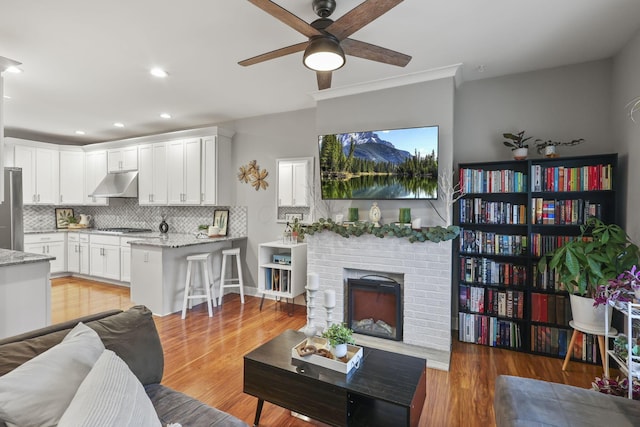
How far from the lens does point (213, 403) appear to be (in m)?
2.19

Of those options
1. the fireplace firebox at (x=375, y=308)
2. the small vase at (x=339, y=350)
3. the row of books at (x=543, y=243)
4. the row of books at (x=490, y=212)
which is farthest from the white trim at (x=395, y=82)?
the small vase at (x=339, y=350)

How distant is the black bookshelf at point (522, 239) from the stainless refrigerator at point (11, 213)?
572 centimetres

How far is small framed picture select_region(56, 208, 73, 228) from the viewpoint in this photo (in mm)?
6254

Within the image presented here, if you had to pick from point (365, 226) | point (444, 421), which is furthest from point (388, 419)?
point (365, 226)

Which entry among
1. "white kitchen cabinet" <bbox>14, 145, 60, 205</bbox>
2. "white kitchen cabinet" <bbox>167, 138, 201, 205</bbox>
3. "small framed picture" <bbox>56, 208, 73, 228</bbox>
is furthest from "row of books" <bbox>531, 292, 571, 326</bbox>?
"small framed picture" <bbox>56, 208, 73, 228</bbox>

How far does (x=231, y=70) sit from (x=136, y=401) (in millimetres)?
2930

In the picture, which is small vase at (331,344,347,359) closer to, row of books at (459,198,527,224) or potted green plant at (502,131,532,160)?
row of books at (459,198,527,224)

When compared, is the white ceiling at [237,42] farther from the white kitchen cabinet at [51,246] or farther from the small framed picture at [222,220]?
the white kitchen cabinet at [51,246]

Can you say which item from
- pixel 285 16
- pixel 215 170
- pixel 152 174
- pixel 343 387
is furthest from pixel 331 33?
pixel 152 174

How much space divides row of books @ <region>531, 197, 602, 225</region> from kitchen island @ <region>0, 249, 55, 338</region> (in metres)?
4.37

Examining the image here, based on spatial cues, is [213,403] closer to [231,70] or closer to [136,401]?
[136,401]

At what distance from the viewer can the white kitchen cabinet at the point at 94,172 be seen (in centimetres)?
596

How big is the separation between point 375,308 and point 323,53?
2463 millimetres

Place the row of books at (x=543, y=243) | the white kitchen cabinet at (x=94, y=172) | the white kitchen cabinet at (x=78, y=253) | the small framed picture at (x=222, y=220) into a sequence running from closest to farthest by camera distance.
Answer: the row of books at (x=543, y=243)
the small framed picture at (x=222, y=220)
the white kitchen cabinet at (x=78, y=253)
the white kitchen cabinet at (x=94, y=172)
